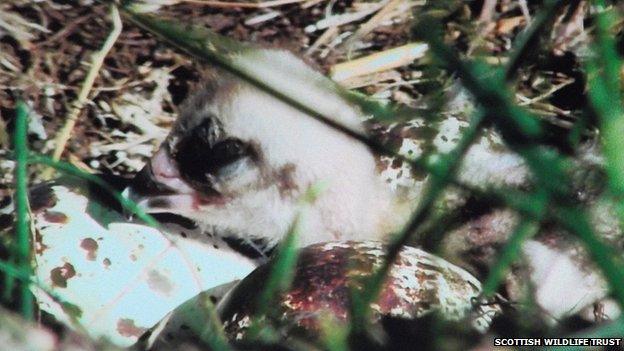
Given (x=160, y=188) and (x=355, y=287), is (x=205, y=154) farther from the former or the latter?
(x=355, y=287)

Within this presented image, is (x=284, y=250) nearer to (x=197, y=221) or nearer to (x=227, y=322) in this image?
(x=227, y=322)

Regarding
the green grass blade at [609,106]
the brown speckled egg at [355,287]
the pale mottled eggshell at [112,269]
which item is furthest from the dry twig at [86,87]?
the green grass blade at [609,106]

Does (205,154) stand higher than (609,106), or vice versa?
(609,106)

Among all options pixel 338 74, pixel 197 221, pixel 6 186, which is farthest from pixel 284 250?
pixel 338 74

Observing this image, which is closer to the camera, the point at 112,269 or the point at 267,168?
the point at 112,269

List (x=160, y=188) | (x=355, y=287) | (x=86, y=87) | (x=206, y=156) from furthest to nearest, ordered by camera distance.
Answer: (x=86, y=87) → (x=206, y=156) → (x=160, y=188) → (x=355, y=287)

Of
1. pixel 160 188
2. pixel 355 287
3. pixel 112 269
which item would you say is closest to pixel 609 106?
pixel 355 287

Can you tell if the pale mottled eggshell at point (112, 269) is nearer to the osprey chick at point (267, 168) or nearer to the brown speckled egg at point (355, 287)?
the brown speckled egg at point (355, 287)
